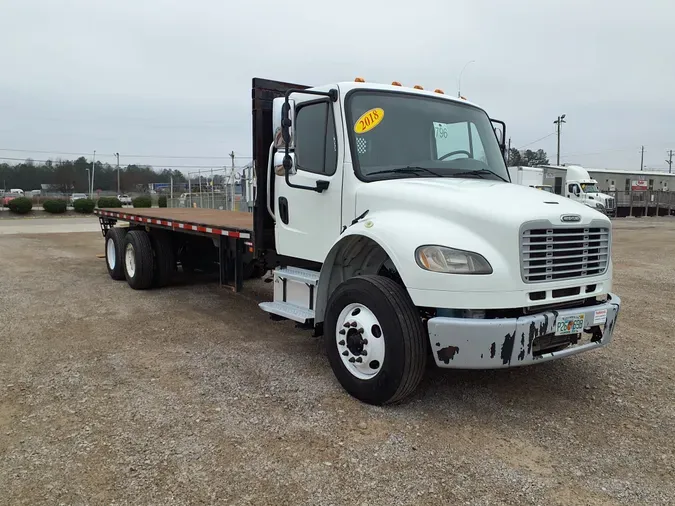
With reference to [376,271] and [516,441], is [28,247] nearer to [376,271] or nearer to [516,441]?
[376,271]

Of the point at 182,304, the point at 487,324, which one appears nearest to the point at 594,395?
the point at 487,324

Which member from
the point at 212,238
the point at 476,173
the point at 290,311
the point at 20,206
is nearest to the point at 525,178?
the point at 212,238

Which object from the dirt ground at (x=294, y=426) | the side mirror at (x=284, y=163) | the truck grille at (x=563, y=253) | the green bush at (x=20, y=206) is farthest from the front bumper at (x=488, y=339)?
the green bush at (x=20, y=206)

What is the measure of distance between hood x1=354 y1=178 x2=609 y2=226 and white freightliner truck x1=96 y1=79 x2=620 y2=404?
1cm

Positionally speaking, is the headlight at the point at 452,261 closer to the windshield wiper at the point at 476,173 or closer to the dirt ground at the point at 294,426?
the dirt ground at the point at 294,426

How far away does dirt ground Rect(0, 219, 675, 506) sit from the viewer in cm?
309

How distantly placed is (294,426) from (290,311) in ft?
4.80

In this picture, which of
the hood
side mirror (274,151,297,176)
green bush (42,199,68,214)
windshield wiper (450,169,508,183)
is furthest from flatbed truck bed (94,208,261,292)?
green bush (42,199,68,214)

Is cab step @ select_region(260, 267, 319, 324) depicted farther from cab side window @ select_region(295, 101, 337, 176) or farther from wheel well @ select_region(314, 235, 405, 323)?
cab side window @ select_region(295, 101, 337, 176)

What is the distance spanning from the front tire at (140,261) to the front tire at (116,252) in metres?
0.44

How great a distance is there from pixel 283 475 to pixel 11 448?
5.89 feet

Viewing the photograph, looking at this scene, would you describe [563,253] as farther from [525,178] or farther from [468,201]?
[525,178]

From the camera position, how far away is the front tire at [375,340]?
3818 millimetres

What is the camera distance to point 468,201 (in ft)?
12.8
